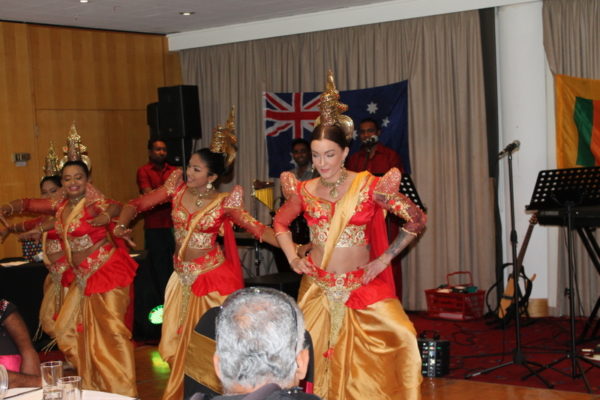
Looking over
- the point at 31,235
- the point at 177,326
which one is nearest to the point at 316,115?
the point at 31,235

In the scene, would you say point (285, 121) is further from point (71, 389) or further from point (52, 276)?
point (71, 389)

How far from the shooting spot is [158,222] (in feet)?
30.5

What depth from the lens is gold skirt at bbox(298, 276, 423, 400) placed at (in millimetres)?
4664

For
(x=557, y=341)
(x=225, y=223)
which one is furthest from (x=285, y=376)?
(x=557, y=341)

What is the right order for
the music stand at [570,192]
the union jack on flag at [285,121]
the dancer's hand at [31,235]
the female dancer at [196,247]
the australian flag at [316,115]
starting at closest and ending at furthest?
the female dancer at [196,247] → the music stand at [570,192] → the dancer's hand at [31,235] → the australian flag at [316,115] → the union jack on flag at [285,121]

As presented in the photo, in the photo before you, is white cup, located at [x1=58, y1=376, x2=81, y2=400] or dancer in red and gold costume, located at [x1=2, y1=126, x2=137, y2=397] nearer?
white cup, located at [x1=58, y1=376, x2=81, y2=400]

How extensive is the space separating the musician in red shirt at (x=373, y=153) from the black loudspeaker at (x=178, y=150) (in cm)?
200

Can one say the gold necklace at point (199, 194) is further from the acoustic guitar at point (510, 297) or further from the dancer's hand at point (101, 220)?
the acoustic guitar at point (510, 297)

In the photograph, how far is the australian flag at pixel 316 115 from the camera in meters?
8.96

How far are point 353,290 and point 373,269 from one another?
16cm

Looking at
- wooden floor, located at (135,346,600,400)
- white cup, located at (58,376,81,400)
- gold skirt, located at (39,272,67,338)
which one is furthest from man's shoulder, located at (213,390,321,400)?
gold skirt, located at (39,272,67,338)

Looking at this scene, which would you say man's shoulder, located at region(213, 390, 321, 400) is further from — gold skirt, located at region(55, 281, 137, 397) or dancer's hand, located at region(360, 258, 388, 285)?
gold skirt, located at region(55, 281, 137, 397)

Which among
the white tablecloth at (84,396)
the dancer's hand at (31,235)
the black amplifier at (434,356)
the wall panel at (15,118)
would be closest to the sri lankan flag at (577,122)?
the black amplifier at (434,356)

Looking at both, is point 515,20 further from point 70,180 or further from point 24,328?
point 24,328
